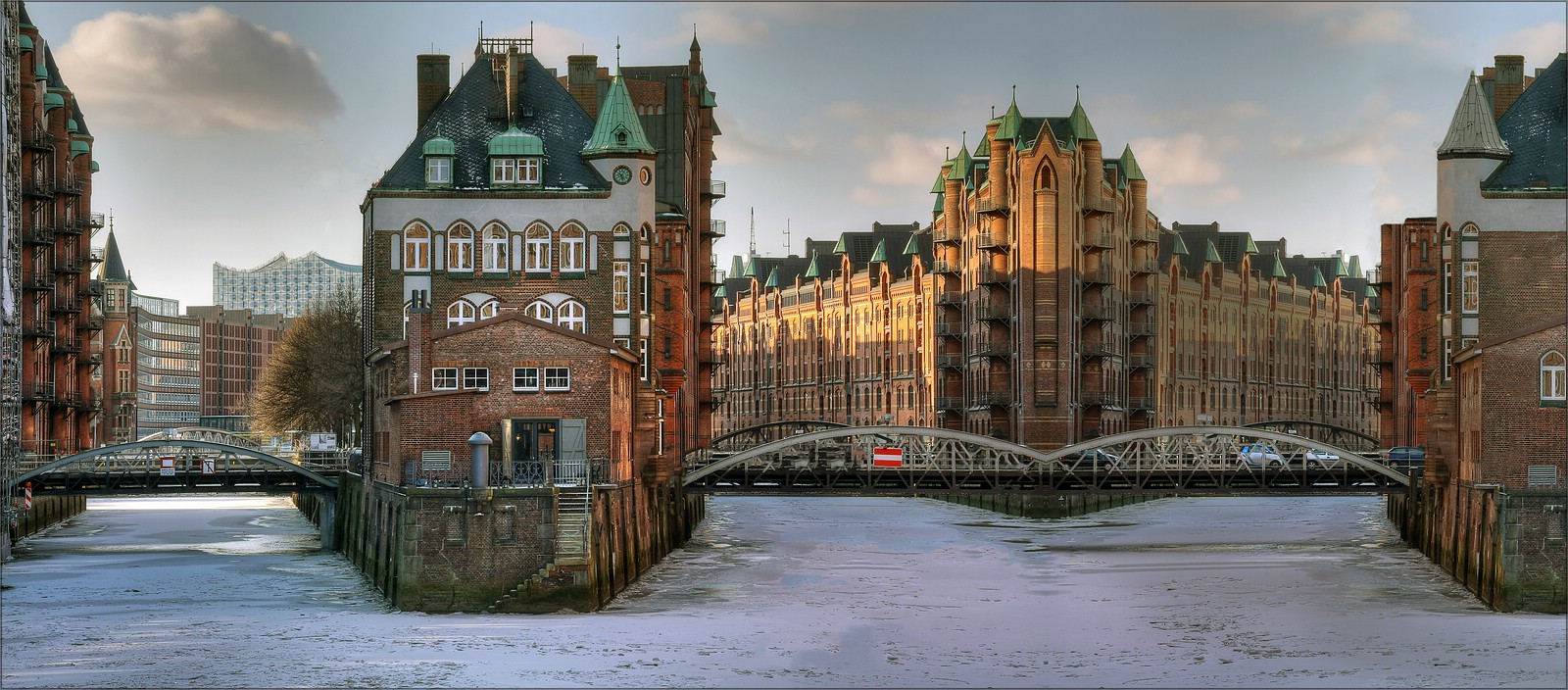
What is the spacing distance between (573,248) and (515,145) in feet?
14.2

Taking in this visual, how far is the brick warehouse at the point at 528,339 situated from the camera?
56.2 metres

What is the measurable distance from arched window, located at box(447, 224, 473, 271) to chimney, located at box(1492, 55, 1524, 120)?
39801 mm

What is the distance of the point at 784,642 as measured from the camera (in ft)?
172

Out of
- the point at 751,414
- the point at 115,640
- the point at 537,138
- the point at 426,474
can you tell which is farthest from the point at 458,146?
the point at 751,414

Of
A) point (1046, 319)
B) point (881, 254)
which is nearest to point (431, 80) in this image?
point (1046, 319)

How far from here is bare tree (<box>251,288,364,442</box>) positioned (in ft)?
399

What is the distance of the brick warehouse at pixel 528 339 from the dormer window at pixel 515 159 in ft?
0.25

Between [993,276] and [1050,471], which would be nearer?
[1050,471]

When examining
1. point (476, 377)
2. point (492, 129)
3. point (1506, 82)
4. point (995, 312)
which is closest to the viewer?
point (476, 377)

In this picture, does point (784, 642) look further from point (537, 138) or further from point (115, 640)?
point (537, 138)

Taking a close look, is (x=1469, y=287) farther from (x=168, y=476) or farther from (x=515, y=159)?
(x=168, y=476)

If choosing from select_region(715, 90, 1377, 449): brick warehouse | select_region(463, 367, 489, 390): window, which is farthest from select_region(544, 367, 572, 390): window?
select_region(715, 90, 1377, 449): brick warehouse

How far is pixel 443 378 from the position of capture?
6062 centimetres

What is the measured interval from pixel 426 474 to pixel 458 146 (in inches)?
1042
